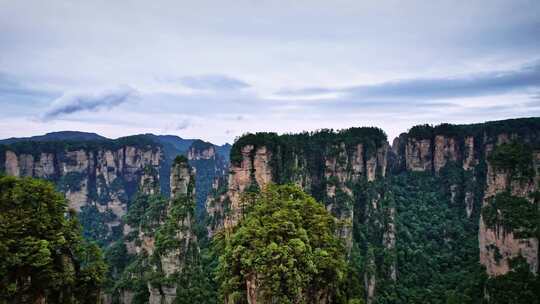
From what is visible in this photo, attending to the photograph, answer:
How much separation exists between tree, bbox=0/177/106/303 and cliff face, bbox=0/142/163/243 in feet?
304

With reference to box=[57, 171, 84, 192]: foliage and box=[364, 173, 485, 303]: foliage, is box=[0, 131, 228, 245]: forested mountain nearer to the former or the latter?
box=[57, 171, 84, 192]: foliage

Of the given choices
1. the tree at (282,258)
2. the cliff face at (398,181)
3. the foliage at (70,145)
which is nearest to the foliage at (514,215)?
the cliff face at (398,181)

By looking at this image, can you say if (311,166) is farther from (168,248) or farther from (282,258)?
(282,258)

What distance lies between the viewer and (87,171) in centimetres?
12306

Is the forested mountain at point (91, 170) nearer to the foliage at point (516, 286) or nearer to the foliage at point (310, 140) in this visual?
the foliage at point (310, 140)

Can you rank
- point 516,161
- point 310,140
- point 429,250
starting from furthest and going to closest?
point 310,140 → point 429,250 → point 516,161

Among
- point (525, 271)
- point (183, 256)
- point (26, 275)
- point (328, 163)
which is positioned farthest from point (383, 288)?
point (26, 275)

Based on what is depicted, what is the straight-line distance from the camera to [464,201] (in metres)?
87.8

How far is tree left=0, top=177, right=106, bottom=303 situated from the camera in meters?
19.5

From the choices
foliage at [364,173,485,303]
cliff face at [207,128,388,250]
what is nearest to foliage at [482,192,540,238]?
foliage at [364,173,485,303]

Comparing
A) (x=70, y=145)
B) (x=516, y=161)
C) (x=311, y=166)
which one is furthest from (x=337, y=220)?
(x=70, y=145)

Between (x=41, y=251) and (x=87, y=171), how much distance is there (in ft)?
375

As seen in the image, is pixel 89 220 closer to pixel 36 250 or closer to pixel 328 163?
pixel 328 163

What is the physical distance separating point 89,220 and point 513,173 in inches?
4355
